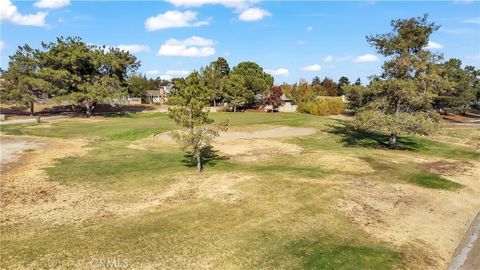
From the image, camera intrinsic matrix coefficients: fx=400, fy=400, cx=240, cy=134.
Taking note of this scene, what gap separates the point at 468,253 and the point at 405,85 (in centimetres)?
2071

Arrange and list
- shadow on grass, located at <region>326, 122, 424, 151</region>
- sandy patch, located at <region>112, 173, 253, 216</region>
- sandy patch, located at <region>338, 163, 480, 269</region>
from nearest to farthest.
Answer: sandy patch, located at <region>338, 163, 480, 269</region>, sandy patch, located at <region>112, 173, 253, 216</region>, shadow on grass, located at <region>326, 122, 424, 151</region>

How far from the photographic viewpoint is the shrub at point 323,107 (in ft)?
263

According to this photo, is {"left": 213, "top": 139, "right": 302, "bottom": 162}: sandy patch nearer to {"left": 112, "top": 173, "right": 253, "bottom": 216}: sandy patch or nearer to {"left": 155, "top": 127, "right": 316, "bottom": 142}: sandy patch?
{"left": 155, "top": 127, "right": 316, "bottom": 142}: sandy patch

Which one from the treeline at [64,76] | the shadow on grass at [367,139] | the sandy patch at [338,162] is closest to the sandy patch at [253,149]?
the sandy patch at [338,162]

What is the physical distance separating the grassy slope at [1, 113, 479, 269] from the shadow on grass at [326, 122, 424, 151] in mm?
10818

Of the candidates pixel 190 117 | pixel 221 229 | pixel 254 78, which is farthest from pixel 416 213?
pixel 254 78

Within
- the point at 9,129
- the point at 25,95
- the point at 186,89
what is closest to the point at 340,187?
the point at 186,89

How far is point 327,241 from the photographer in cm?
1421

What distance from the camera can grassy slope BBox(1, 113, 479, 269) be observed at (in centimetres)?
1263

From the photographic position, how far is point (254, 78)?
265 ft

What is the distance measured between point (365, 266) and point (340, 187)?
29.1 feet

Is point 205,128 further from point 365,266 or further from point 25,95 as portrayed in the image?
point 25,95

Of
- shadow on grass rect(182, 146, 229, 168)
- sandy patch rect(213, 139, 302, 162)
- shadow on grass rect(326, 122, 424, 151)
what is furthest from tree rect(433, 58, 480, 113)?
shadow on grass rect(182, 146, 229, 168)

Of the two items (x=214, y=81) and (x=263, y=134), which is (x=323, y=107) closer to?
(x=214, y=81)
